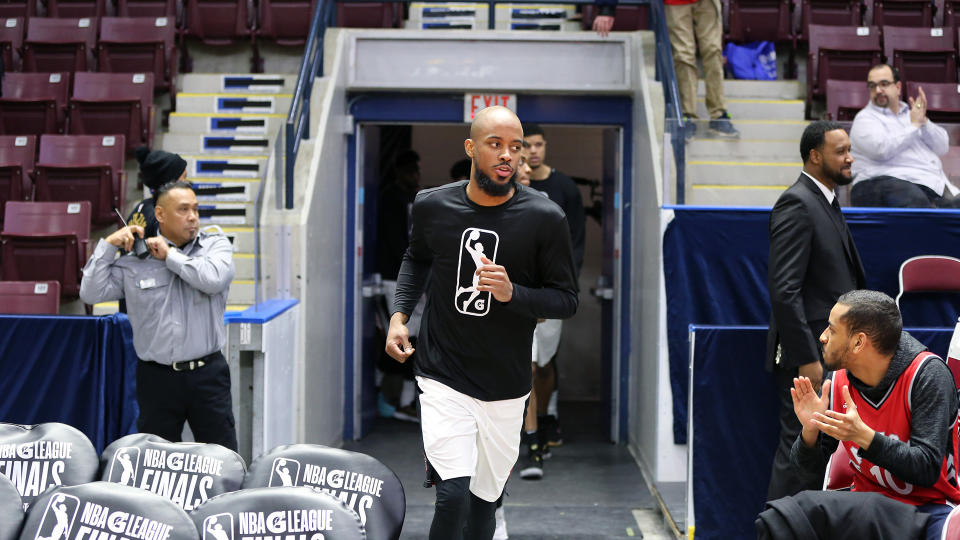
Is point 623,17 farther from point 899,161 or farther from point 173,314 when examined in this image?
point 173,314

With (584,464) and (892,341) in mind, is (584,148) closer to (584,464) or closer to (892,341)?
(584,464)

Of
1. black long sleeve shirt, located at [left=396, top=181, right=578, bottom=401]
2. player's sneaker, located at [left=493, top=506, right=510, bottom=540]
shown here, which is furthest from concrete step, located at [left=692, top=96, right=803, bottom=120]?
black long sleeve shirt, located at [left=396, top=181, right=578, bottom=401]

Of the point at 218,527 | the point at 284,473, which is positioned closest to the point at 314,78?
the point at 284,473

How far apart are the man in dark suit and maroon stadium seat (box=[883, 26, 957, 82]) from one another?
16.2 feet

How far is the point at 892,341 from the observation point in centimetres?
347

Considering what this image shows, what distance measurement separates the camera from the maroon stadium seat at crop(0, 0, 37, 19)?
10328 millimetres

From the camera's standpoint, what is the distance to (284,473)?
3969 mm

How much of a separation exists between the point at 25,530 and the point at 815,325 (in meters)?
3.11

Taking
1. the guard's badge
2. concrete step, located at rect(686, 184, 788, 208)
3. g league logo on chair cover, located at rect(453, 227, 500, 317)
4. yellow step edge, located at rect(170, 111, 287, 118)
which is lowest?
g league logo on chair cover, located at rect(453, 227, 500, 317)

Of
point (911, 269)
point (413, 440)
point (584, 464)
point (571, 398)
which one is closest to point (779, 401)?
point (911, 269)

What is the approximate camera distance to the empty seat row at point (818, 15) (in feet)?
31.9

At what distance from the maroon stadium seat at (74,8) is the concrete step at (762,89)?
5.75m

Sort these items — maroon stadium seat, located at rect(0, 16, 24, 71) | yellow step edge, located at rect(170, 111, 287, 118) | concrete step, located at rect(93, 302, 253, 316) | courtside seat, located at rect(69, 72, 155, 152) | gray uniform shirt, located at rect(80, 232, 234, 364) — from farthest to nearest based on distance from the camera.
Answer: maroon stadium seat, located at rect(0, 16, 24, 71) < yellow step edge, located at rect(170, 111, 287, 118) < courtside seat, located at rect(69, 72, 155, 152) < concrete step, located at rect(93, 302, 253, 316) < gray uniform shirt, located at rect(80, 232, 234, 364)

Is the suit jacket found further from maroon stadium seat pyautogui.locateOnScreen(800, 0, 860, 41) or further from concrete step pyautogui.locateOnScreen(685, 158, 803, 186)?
maroon stadium seat pyautogui.locateOnScreen(800, 0, 860, 41)
